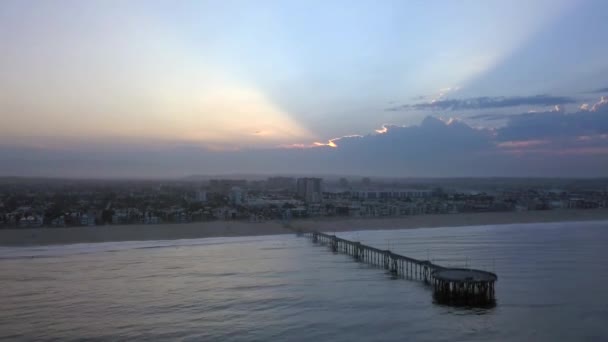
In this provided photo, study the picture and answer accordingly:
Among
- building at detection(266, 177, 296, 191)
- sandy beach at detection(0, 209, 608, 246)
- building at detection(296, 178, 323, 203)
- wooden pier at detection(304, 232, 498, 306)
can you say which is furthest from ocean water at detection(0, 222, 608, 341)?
building at detection(266, 177, 296, 191)

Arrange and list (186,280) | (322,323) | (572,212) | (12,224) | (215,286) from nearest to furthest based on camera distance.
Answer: (322,323) < (215,286) < (186,280) < (12,224) < (572,212)

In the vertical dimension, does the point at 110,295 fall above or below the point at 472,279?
below

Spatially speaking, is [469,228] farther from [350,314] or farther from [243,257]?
[350,314]

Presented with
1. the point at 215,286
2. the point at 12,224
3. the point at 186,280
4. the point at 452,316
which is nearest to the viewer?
the point at 452,316

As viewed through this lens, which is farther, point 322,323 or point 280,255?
point 280,255

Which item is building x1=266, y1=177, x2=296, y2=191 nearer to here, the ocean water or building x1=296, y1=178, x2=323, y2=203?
building x1=296, y1=178, x2=323, y2=203

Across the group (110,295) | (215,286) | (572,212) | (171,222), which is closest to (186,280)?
(215,286)

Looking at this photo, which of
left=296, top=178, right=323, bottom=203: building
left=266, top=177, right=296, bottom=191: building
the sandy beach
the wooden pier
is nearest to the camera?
the wooden pier
